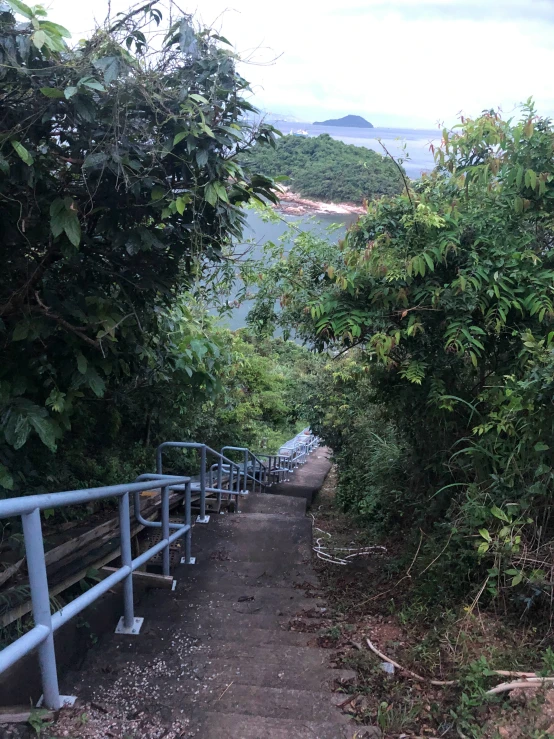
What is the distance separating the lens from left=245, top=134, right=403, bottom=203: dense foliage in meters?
4.68

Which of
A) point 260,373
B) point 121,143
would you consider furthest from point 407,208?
point 260,373

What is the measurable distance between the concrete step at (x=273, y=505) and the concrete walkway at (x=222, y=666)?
302cm

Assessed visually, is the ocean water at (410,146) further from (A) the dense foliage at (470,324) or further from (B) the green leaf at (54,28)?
(B) the green leaf at (54,28)

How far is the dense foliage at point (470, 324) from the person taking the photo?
2758 millimetres

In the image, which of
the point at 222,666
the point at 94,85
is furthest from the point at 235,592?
the point at 94,85

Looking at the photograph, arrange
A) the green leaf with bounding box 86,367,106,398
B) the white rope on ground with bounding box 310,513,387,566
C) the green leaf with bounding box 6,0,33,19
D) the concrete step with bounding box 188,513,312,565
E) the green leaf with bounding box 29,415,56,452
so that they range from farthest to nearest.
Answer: the white rope on ground with bounding box 310,513,387,566 < the concrete step with bounding box 188,513,312,565 < the green leaf with bounding box 86,367,106,398 < the green leaf with bounding box 29,415,56,452 < the green leaf with bounding box 6,0,33,19

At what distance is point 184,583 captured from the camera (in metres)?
3.84

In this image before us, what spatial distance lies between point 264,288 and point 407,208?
1.38 meters

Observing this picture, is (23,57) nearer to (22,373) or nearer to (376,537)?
(22,373)

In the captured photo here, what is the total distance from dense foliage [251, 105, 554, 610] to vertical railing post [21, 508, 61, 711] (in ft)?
6.50

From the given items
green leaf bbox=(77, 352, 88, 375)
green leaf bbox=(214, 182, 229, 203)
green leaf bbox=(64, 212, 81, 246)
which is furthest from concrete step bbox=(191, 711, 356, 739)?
green leaf bbox=(214, 182, 229, 203)

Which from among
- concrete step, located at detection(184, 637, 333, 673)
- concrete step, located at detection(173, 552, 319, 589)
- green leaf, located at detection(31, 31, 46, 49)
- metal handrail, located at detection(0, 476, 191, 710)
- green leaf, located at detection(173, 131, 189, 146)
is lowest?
concrete step, located at detection(173, 552, 319, 589)

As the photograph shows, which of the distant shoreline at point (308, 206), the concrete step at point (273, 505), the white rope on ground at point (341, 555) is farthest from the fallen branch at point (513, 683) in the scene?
the concrete step at point (273, 505)

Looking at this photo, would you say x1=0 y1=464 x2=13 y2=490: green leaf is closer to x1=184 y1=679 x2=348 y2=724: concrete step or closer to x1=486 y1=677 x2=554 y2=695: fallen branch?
x1=184 y1=679 x2=348 y2=724: concrete step
